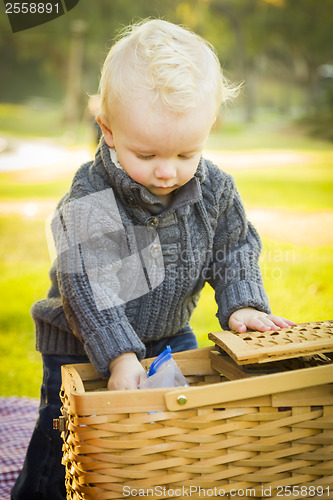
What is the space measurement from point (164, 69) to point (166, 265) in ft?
1.34

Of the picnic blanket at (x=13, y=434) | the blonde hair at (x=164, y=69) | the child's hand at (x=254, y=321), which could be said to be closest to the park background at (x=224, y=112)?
the picnic blanket at (x=13, y=434)

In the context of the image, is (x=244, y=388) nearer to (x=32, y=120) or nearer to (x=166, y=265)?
(x=166, y=265)

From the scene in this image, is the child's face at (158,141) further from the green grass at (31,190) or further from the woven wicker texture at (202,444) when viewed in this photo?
the green grass at (31,190)

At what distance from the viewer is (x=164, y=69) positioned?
1.11 meters

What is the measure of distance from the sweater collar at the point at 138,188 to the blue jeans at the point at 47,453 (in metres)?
0.35

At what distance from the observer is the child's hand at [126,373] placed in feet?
3.48

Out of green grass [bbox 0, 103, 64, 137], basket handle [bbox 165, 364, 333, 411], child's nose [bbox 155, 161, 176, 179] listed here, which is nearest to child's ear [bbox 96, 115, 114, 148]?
child's nose [bbox 155, 161, 176, 179]

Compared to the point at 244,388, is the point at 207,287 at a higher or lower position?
higher

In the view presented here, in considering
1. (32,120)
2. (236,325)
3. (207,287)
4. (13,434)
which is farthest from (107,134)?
(32,120)

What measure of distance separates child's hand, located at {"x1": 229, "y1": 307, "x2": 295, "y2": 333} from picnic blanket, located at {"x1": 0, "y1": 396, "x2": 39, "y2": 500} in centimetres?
76

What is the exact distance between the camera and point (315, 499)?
1.01m

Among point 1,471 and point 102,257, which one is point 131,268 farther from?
point 1,471

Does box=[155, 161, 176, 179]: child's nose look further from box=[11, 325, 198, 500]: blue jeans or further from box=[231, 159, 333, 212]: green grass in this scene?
box=[231, 159, 333, 212]: green grass

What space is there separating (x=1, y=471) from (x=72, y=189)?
33.0 inches
